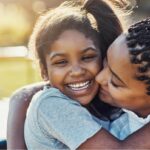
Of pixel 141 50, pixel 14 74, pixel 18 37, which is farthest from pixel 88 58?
pixel 18 37

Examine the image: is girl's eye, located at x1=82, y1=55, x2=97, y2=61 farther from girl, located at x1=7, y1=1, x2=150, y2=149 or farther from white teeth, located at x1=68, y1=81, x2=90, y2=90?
white teeth, located at x1=68, y1=81, x2=90, y2=90

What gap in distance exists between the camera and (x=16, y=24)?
47.5ft

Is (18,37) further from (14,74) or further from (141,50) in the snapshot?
(141,50)

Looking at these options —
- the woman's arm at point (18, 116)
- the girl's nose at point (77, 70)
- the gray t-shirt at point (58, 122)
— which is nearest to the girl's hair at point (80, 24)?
the girl's nose at point (77, 70)

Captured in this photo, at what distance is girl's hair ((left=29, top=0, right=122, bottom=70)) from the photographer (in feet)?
7.82

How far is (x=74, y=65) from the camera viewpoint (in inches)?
91.5

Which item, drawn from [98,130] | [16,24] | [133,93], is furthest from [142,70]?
[16,24]

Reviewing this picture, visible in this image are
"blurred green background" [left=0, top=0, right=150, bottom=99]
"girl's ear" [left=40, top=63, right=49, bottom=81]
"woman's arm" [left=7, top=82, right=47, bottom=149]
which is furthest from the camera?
"blurred green background" [left=0, top=0, right=150, bottom=99]

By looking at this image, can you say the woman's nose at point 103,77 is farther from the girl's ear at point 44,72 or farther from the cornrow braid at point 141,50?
the girl's ear at point 44,72

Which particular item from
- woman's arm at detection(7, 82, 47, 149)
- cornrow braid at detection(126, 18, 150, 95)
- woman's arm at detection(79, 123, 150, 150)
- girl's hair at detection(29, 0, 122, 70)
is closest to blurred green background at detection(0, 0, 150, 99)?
girl's hair at detection(29, 0, 122, 70)

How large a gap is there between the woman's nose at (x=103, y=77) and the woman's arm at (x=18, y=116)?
2.08ft

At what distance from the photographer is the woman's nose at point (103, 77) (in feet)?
7.35

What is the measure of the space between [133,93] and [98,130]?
0.65ft

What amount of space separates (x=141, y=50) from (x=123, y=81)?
0.51 feet
